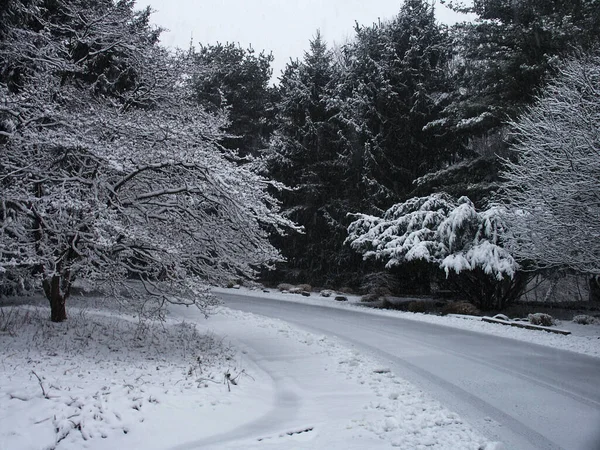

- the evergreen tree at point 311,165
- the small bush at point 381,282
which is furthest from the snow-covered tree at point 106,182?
the evergreen tree at point 311,165

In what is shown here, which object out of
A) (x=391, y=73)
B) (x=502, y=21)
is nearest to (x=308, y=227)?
(x=391, y=73)

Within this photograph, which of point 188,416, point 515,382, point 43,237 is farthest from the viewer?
point 43,237

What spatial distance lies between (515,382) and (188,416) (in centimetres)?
533

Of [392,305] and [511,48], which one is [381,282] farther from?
[511,48]

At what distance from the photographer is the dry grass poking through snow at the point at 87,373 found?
4.98 metres

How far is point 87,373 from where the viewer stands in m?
6.96

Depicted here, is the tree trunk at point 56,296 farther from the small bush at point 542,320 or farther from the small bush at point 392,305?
the small bush at point 542,320

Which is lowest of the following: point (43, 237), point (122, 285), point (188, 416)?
point (188, 416)

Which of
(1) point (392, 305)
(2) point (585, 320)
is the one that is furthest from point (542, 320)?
(1) point (392, 305)

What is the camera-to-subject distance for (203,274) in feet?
32.5

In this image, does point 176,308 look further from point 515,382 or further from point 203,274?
point 515,382

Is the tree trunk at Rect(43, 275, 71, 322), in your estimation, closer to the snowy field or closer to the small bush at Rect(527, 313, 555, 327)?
the snowy field

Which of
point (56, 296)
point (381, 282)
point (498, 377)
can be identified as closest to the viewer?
point (498, 377)

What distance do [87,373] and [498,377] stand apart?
6.93 metres
